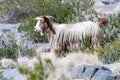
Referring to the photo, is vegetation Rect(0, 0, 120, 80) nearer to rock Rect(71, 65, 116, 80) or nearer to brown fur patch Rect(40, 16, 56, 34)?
brown fur patch Rect(40, 16, 56, 34)

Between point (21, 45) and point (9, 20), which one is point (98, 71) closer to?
point (21, 45)

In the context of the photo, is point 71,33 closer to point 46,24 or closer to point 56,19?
point 46,24

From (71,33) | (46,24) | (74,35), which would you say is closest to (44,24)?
(46,24)

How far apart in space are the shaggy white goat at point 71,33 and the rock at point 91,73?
3811 millimetres

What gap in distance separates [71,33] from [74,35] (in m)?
0.11

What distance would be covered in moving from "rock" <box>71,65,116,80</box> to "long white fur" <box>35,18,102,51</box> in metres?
3.80

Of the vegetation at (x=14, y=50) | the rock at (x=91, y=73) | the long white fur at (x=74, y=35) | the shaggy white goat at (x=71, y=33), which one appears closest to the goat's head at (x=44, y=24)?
the shaggy white goat at (x=71, y=33)

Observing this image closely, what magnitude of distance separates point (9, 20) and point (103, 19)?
1376cm

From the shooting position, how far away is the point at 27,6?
85.0ft

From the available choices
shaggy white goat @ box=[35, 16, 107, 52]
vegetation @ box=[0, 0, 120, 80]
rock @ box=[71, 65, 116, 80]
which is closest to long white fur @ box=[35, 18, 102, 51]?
shaggy white goat @ box=[35, 16, 107, 52]

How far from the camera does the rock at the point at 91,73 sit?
30.3 feet

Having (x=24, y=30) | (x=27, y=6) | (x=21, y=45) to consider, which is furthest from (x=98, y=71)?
(x=27, y=6)

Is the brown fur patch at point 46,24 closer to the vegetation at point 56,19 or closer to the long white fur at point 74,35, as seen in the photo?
the long white fur at point 74,35

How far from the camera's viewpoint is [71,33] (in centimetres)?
1407
